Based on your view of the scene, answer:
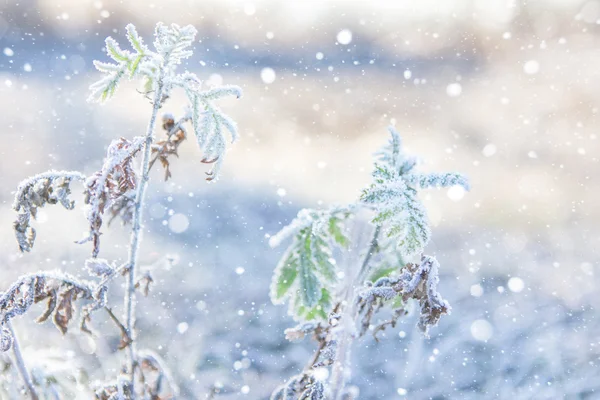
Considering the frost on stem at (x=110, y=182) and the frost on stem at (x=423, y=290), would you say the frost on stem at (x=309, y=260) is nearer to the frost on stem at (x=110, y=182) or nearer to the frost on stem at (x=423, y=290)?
the frost on stem at (x=423, y=290)

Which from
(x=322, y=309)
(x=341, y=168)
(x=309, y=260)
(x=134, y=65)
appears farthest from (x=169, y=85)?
(x=341, y=168)

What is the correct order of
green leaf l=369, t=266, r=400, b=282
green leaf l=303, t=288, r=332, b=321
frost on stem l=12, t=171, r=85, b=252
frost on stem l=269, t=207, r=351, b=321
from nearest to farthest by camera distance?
frost on stem l=12, t=171, r=85, b=252
frost on stem l=269, t=207, r=351, b=321
green leaf l=303, t=288, r=332, b=321
green leaf l=369, t=266, r=400, b=282

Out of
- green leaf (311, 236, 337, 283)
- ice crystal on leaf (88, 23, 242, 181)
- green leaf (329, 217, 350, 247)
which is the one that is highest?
ice crystal on leaf (88, 23, 242, 181)

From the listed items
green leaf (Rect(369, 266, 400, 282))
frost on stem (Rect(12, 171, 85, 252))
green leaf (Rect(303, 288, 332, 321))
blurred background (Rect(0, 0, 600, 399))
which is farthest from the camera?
blurred background (Rect(0, 0, 600, 399))

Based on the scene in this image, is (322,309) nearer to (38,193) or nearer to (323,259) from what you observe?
(323,259)

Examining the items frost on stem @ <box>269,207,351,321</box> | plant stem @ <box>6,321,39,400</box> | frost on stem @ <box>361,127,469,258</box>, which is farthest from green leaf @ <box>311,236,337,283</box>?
plant stem @ <box>6,321,39,400</box>

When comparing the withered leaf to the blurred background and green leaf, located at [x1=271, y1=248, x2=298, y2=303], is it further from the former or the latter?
green leaf, located at [x1=271, y1=248, x2=298, y2=303]

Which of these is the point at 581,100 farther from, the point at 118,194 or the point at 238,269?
the point at 118,194

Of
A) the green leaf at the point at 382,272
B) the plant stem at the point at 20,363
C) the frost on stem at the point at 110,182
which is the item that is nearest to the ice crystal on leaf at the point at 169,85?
the frost on stem at the point at 110,182
